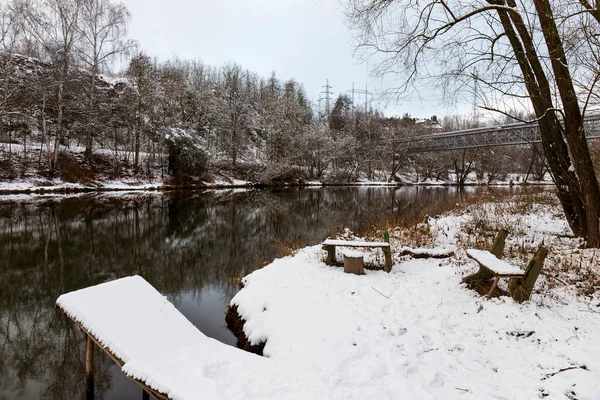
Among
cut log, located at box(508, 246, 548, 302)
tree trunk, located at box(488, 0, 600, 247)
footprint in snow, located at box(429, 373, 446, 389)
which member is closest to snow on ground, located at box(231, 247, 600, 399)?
footprint in snow, located at box(429, 373, 446, 389)

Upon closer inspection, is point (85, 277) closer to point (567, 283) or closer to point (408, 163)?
point (567, 283)

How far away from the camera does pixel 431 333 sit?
4855mm

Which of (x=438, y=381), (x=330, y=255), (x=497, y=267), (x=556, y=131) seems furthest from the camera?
(x=330, y=255)

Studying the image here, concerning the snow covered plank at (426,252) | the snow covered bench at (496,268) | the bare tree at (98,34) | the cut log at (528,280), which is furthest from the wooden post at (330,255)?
the bare tree at (98,34)

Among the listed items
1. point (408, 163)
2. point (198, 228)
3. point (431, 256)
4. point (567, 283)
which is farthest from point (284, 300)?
point (408, 163)

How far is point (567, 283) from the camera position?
214 inches

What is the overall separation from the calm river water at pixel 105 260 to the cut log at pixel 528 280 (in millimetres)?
4758

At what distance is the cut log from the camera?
4.88 m

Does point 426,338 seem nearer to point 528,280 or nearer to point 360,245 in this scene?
point 528,280

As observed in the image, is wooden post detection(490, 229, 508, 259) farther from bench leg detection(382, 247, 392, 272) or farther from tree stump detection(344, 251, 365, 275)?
tree stump detection(344, 251, 365, 275)

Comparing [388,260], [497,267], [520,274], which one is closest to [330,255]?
[388,260]

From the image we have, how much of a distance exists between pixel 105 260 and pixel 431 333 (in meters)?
9.76

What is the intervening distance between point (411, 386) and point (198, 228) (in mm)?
13681

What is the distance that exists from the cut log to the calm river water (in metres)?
4.76
